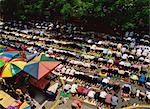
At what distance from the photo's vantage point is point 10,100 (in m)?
45.3

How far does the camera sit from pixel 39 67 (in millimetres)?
48719

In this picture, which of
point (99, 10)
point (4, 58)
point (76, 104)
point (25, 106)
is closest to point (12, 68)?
point (4, 58)

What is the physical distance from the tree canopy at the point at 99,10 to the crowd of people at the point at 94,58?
10.7 ft

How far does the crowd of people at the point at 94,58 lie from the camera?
153 ft

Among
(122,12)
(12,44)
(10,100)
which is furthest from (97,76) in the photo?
(12,44)

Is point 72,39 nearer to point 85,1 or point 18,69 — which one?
point 85,1

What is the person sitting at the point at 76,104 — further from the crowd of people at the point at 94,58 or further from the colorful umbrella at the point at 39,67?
the colorful umbrella at the point at 39,67

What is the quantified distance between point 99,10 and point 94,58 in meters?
14.8

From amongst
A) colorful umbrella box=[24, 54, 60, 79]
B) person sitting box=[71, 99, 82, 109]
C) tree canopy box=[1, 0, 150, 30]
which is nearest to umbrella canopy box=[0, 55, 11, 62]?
colorful umbrella box=[24, 54, 60, 79]

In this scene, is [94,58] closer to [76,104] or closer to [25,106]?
[76,104]

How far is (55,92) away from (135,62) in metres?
16.7

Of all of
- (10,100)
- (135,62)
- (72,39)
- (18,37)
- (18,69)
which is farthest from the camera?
(18,37)

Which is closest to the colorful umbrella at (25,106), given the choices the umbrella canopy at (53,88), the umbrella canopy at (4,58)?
the umbrella canopy at (53,88)

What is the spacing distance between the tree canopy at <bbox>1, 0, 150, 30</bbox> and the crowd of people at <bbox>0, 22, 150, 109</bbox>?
10.7 ft
